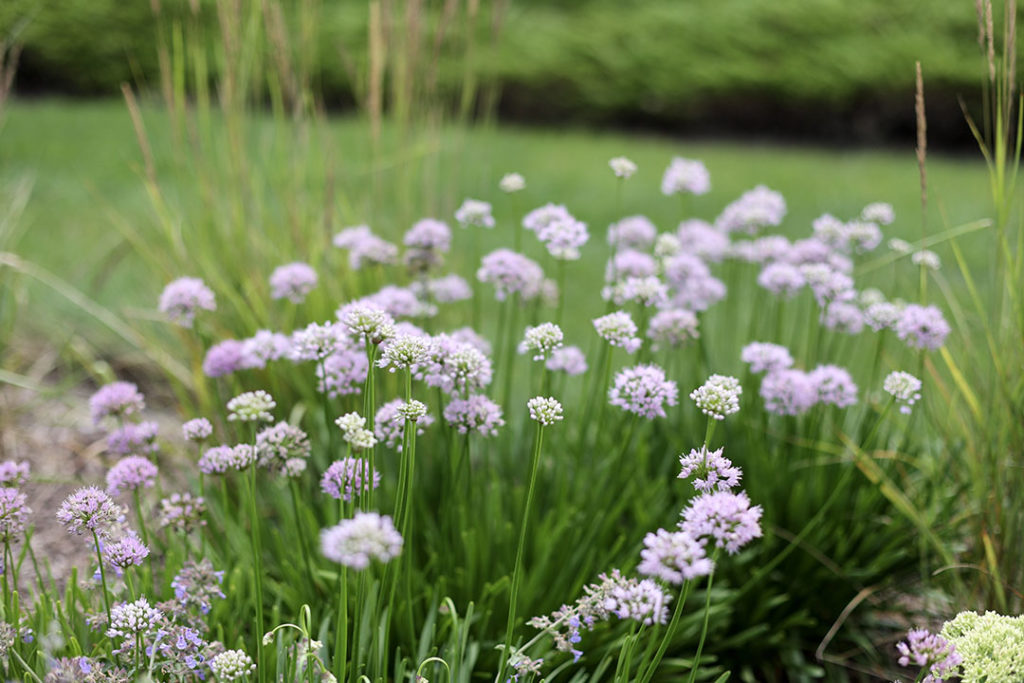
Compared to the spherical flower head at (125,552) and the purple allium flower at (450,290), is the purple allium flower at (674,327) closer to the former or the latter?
the purple allium flower at (450,290)

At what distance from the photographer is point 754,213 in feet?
8.52

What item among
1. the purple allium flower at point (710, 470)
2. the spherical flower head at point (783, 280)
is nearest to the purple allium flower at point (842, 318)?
the spherical flower head at point (783, 280)

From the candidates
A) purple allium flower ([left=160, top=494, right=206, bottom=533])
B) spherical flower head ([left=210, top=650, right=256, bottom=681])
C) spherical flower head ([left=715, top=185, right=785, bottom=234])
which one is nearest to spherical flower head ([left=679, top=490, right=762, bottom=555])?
spherical flower head ([left=210, top=650, right=256, bottom=681])

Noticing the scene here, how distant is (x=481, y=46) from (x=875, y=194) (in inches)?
181

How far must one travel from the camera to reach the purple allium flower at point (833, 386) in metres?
2.20

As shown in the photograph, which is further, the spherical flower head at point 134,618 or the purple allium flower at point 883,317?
the purple allium flower at point 883,317

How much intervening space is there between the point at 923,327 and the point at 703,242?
28.8 inches

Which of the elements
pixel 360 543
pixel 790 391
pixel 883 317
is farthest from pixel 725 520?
pixel 883 317

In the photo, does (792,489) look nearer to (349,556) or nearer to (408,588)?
(408,588)

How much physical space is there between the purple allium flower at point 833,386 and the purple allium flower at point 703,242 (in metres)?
0.62

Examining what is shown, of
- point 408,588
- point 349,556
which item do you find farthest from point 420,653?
point 349,556

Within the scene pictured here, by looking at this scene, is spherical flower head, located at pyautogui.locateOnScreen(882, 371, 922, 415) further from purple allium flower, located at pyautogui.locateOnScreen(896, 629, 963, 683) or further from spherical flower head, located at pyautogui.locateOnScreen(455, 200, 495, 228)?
spherical flower head, located at pyautogui.locateOnScreen(455, 200, 495, 228)

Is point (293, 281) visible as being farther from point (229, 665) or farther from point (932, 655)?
point (932, 655)

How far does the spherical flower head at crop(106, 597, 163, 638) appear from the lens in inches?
56.3
